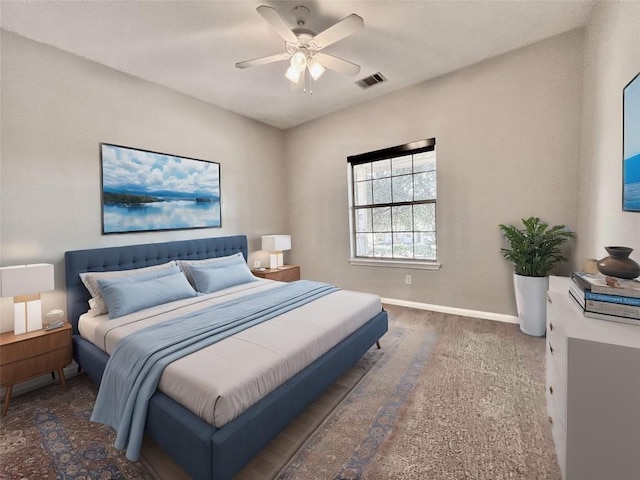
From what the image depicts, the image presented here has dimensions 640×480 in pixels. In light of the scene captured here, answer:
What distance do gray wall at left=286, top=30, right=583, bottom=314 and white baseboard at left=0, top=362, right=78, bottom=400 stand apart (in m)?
3.41

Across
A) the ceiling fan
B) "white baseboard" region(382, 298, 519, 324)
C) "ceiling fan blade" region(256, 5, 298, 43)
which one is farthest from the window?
"ceiling fan blade" region(256, 5, 298, 43)

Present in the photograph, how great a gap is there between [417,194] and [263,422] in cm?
338

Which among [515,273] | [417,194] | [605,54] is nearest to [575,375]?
[515,273]

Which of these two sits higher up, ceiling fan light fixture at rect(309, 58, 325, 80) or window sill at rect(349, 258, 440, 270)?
ceiling fan light fixture at rect(309, 58, 325, 80)

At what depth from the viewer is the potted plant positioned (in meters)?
2.82

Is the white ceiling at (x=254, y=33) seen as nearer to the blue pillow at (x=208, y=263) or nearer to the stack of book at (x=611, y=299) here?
the blue pillow at (x=208, y=263)

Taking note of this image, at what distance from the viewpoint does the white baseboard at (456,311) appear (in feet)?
10.8

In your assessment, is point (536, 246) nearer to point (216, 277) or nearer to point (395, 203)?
point (395, 203)

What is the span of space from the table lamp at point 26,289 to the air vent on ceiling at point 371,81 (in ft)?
12.2

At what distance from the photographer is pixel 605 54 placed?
7.13 ft

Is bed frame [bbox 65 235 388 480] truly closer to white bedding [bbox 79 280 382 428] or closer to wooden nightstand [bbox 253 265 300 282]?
white bedding [bbox 79 280 382 428]

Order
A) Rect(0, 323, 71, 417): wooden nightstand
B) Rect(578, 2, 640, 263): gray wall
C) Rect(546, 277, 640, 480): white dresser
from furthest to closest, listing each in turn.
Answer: Rect(0, 323, 71, 417): wooden nightstand → Rect(578, 2, 640, 263): gray wall → Rect(546, 277, 640, 480): white dresser

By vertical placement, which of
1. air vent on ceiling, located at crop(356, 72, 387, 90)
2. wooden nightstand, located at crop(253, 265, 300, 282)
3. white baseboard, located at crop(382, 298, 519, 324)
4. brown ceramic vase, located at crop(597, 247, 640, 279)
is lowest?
white baseboard, located at crop(382, 298, 519, 324)

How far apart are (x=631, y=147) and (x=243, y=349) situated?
252 cm
